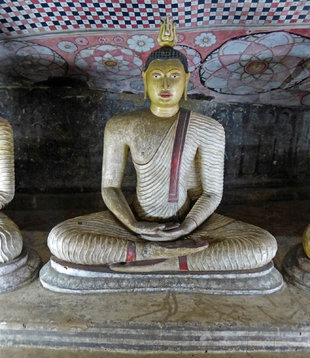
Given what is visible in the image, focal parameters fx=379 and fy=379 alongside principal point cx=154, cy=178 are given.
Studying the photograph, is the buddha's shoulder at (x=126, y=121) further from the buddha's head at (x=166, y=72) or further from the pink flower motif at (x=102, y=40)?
the pink flower motif at (x=102, y=40)

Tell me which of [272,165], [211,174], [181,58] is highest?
[181,58]

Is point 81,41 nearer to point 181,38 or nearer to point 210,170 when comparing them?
point 181,38

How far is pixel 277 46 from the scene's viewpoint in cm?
329

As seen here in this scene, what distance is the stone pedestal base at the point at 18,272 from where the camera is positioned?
2.62 m

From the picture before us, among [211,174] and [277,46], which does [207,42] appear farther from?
[211,174]

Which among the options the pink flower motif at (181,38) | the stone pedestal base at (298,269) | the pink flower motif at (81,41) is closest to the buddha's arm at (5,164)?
the pink flower motif at (81,41)

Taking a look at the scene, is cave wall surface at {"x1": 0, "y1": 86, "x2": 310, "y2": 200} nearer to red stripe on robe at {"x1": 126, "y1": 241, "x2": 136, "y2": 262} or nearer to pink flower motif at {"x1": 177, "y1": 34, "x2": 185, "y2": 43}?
pink flower motif at {"x1": 177, "y1": 34, "x2": 185, "y2": 43}

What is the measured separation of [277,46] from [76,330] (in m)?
2.76

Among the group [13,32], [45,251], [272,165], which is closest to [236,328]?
[45,251]

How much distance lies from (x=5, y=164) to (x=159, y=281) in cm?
147

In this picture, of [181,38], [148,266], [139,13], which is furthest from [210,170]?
[139,13]

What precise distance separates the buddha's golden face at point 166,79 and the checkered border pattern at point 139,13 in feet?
1.61

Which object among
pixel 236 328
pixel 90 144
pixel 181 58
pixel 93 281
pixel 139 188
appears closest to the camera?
pixel 236 328

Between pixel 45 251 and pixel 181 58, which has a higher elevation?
pixel 181 58
